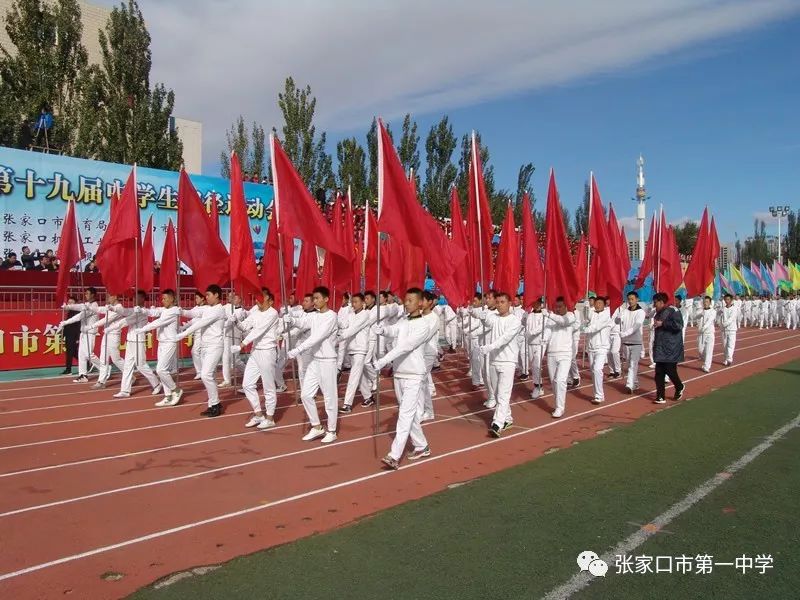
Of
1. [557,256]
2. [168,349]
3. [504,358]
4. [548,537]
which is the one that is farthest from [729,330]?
[548,537]

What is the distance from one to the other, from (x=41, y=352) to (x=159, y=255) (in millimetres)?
5128

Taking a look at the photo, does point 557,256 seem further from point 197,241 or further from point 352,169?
point 352,169

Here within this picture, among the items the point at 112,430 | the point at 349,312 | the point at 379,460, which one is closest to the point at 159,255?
the point at 349,312

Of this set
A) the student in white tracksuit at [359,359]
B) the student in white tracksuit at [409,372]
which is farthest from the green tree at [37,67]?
the student in white tracksuit at [409,372]

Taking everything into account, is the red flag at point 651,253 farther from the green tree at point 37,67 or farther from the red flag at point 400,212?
the green tree at point 37,67

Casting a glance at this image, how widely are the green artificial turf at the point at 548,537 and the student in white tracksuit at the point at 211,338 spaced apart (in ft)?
16.0

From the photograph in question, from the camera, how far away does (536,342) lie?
11844 millimetres

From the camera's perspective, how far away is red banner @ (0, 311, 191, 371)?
45.7 ft

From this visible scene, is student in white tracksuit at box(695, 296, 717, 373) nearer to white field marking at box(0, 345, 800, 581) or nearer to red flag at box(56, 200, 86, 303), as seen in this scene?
→ white field marking at box(0, 345, 800, 581)

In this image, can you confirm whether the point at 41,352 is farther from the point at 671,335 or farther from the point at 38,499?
the point at 671,335

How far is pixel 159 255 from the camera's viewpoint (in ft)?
62.0

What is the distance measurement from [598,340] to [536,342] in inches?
48.2

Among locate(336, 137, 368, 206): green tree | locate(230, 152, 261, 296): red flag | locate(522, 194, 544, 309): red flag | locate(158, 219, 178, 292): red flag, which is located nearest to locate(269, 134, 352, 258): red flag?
locate(230, 152, 261, 296): red flag

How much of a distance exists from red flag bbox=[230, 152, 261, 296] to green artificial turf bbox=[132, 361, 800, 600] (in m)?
5.18
